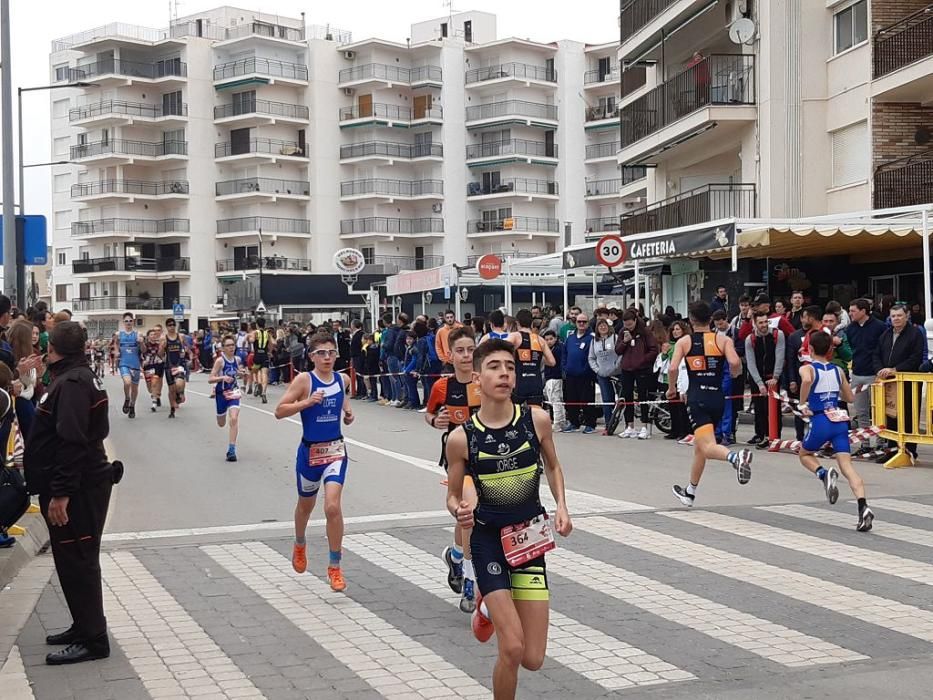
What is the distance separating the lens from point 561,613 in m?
7.35

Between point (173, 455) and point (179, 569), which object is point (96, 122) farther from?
point (179, 569)

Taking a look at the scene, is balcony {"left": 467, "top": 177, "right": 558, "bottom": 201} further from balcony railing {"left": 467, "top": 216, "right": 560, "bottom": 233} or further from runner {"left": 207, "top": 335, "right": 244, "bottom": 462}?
runner {"left": 207, "top": 335, "right": 244, "bottom": 462}

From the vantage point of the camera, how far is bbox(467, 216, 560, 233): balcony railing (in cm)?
8125

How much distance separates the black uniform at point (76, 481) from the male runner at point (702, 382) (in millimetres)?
6311

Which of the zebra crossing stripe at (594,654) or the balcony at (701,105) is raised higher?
the balcony at (701,105)

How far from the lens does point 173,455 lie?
17172mm

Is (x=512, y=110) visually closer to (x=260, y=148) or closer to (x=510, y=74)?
(x=510, y=74)

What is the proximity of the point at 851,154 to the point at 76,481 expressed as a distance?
24.0 metres

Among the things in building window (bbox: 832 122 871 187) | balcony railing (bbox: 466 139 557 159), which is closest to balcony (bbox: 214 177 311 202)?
balcony railing (bbox: 466 139 557 159)

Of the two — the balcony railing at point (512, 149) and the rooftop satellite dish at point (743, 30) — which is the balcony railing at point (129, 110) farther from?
the rooftop satellite dish at point (743, 30)

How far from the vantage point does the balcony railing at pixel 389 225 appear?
263ft

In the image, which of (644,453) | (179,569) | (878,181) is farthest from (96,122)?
(179,569)

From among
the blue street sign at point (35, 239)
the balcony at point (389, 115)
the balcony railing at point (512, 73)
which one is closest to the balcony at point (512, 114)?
the balcony railing at point (512, 73)

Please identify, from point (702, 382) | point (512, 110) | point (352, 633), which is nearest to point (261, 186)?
point (512, 110)
